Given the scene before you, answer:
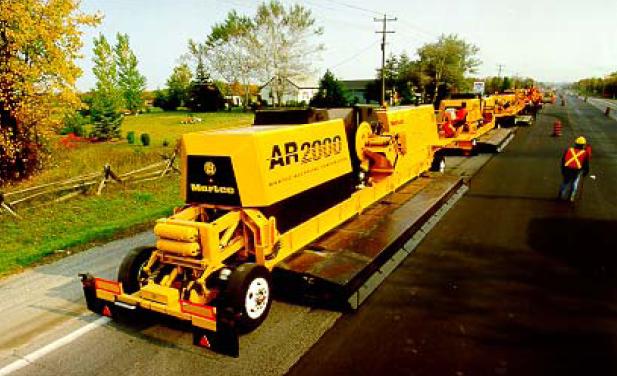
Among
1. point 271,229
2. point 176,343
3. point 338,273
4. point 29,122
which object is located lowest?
point 176,343

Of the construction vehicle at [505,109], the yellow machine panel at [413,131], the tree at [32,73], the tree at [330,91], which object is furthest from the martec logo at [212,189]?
the tree at [330,91]

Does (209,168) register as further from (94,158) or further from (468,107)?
(94,158)

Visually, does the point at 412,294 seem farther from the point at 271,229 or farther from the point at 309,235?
the point at 271,229

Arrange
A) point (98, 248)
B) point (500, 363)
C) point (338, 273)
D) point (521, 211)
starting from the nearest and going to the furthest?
point (500, 363), point (338, 273), point (98, 248), point (521, 211)

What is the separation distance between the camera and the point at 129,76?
7212cm

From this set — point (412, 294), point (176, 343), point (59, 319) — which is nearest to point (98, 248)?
point (59, 319)

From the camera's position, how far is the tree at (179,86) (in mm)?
78562

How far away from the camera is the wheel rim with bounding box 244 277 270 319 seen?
6.00 meters

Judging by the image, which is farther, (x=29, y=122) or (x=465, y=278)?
(x=29, y=122)

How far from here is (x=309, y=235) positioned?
7.99 m

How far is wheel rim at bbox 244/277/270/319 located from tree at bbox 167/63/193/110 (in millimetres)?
73460

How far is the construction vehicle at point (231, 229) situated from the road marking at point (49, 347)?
0.36 m

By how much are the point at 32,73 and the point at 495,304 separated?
1761 centimetres

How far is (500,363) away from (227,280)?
362 cm
